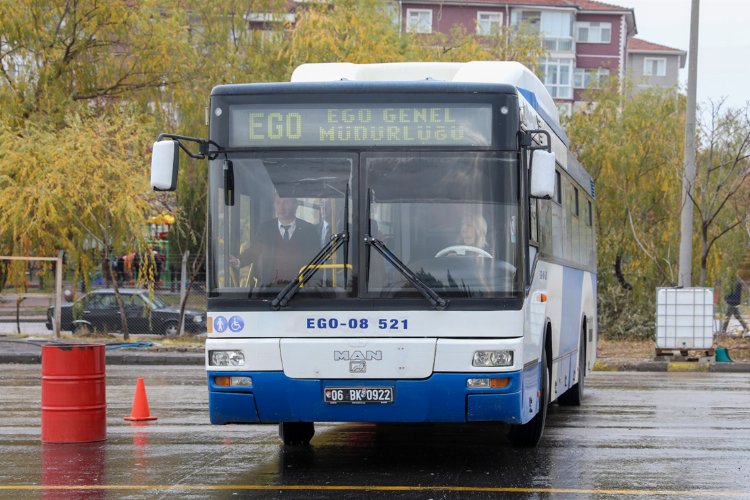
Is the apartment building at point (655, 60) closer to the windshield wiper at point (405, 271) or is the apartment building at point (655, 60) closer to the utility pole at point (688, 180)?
the utility pole at point (688, 180)

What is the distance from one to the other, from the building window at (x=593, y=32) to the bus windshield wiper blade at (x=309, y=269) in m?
86.8

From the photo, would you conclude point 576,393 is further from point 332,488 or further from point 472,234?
point 332,488

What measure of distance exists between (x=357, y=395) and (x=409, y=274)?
3.20 feet

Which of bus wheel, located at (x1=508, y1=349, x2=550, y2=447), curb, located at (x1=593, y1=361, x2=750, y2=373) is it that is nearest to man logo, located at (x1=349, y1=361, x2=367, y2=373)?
bus wheel, located at (x1=508, y1=349, x2=550, y2=447)

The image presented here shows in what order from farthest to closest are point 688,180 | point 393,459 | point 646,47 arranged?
point 646,47, point 688,180, point 393,459

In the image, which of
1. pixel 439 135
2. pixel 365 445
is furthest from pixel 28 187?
pixel 439 135

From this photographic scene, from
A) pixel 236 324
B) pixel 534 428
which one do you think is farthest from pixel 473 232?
pixel 534 428

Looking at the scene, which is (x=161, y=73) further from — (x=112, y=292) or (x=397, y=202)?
(x=397, y=202)

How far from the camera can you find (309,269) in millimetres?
9688

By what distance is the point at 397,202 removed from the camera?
32.1ft

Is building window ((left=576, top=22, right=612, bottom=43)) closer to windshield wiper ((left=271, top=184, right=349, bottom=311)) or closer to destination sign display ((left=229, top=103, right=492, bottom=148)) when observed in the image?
destination sign display ((left=229, top=103, right=492, bottom=148))

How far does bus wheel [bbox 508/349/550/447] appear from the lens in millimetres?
11422

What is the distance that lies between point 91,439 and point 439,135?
456 centimetres

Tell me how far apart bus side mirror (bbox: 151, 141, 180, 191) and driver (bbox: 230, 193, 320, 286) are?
0.76m
